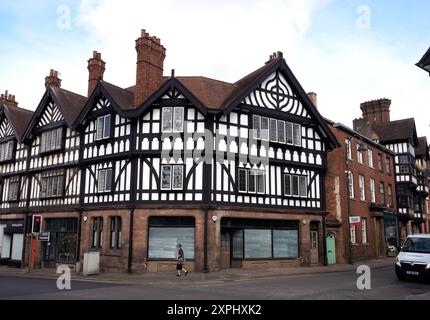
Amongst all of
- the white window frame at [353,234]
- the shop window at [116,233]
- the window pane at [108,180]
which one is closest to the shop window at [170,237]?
the shop window at [116,233]

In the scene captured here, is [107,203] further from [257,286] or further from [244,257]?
[257,286]

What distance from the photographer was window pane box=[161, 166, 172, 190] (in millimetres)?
22141

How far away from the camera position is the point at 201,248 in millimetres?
21234

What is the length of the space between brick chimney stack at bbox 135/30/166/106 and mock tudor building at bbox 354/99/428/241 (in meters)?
24.1

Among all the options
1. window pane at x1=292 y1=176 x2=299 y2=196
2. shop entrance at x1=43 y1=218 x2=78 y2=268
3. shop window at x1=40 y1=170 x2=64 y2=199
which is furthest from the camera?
shop window at x1=40 y1=170 x2=64 y2=199

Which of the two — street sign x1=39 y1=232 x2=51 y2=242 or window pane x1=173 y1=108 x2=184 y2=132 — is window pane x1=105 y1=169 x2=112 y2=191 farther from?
street sign x1=39 y1=232 x2=51 y2=242

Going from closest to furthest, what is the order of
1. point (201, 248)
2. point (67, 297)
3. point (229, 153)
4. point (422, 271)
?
1. point (67, 297)
2. point (422, 271)
3. point (201, 248)
4. point (229, 153)

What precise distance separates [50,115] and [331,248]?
22.0 meters

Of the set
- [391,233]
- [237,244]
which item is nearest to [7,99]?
[237,244]

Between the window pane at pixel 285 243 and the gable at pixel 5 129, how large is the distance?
21.7 m

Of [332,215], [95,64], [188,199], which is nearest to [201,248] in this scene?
[188,199]

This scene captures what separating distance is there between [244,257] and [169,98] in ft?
33.0

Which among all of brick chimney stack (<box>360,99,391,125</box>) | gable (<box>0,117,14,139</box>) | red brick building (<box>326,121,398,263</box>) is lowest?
red brick building (<box>326,121,398,263</box>)

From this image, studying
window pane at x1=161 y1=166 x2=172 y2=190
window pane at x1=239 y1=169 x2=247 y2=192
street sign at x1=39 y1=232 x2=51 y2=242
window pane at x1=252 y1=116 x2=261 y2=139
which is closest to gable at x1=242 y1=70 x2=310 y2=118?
window pane at x1=252 y1=116 x2=261 y2=139
